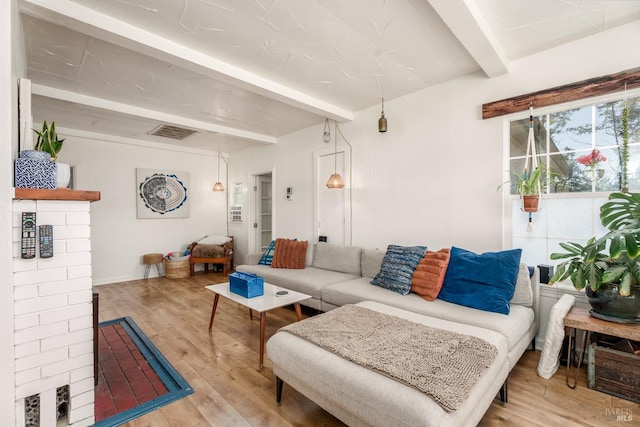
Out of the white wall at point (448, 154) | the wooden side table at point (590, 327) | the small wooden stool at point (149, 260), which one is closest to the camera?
the wooden side table at point (590, 327)

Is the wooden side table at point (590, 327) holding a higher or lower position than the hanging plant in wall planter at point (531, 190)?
lower

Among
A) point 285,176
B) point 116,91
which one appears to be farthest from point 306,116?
point 116,91

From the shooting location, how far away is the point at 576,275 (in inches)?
78.8

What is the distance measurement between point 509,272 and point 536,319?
20.8 inches

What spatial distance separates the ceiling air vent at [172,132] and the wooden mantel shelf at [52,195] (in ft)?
10.4

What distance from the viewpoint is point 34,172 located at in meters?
1.55

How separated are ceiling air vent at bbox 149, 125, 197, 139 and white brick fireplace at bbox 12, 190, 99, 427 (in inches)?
129

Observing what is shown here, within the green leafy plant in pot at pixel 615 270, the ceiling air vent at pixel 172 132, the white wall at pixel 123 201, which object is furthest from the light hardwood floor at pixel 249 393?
the ceiling air vent at pixel 172 132

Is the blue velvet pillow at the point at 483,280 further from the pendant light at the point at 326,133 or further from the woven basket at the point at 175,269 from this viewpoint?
the woven basket at the point at 175,269

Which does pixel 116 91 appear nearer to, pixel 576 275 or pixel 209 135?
pixel 209 135

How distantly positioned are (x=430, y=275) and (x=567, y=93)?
1.87m

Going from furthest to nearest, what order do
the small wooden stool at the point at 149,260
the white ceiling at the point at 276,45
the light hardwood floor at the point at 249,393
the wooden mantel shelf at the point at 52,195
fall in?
the small wooden stool at the point at 149,260
the white ceiling at the point at 276,45
the light hardwood floor at the point at 249,393
the wooden mantel shelf at the point at 52,195

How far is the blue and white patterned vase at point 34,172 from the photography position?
1523mm

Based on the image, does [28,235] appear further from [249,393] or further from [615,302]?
[615,302]
